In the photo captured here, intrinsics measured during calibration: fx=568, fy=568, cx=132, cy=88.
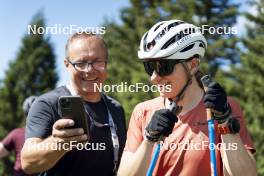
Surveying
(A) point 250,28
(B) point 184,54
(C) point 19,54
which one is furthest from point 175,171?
(C) point 19,54

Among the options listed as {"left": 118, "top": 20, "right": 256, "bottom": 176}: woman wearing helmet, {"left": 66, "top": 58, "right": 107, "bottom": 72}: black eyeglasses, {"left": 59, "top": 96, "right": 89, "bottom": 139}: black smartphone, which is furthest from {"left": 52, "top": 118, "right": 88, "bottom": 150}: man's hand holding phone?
{"left": 66, "top": 58, "right": 107, "bottom": 72}: black eyeglasses

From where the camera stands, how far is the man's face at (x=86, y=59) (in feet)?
16.7

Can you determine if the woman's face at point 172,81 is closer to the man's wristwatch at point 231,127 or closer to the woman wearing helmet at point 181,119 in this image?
the woman wearing helmet at point 181,119

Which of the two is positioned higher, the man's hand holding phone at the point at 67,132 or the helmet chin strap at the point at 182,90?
the helmet chin strap at the point at 182,90

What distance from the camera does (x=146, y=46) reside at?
4.08 metres

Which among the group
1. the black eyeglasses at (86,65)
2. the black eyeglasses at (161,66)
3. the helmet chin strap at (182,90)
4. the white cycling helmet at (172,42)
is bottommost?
the helmet chin strap at (182,90)

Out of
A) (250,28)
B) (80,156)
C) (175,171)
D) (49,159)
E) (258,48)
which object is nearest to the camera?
(175,171)

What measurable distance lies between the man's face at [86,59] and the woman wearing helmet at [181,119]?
→ 108cm

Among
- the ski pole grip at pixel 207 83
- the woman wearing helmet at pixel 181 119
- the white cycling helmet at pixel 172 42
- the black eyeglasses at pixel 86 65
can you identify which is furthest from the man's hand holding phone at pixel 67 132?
the ski pole grip at pixel 207 83

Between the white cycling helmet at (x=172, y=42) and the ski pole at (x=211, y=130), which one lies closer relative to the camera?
the ski pole at (x=211, y=130)

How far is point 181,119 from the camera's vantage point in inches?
153

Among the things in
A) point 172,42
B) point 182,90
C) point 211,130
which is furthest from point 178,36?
point 211,130

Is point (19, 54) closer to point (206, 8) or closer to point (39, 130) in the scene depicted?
point (206, 8)

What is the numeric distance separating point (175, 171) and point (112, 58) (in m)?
42.7
